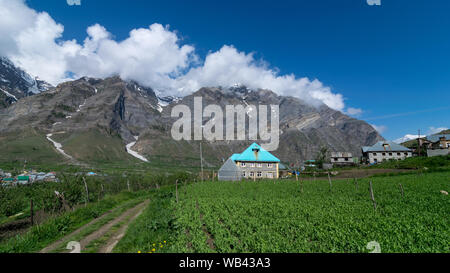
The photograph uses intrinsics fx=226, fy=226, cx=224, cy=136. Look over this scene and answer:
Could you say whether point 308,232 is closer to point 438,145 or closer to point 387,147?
point 387,147

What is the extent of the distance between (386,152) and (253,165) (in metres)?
54.7

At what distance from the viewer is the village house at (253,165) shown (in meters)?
61.0

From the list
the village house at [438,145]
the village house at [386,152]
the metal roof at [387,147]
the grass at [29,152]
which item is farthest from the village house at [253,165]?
the grass at [29,152]

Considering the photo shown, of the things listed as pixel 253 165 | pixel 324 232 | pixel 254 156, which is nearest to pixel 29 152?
pixel 254 156

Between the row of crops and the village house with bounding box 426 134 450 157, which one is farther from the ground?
the village house with bounding box 426 134 450 157

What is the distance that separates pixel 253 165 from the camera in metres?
63.6

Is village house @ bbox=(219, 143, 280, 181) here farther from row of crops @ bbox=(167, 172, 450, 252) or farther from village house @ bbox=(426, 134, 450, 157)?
village house @ bbox=(426, 134, 450, 157)

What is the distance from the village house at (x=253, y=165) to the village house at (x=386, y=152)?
43.9 metres

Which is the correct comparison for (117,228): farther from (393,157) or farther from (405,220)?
(393,157)

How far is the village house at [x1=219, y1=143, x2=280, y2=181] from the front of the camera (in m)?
61.0

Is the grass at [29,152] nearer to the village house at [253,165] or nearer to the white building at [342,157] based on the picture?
the village house at [253,165]

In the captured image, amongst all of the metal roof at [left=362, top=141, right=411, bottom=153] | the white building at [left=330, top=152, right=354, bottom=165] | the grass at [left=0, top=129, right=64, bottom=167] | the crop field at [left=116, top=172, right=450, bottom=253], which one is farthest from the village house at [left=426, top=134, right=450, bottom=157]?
the grass at [left=0, top=129, right=64, bottom=167]

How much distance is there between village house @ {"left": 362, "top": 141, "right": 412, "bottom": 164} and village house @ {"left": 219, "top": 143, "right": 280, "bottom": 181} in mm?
43893
